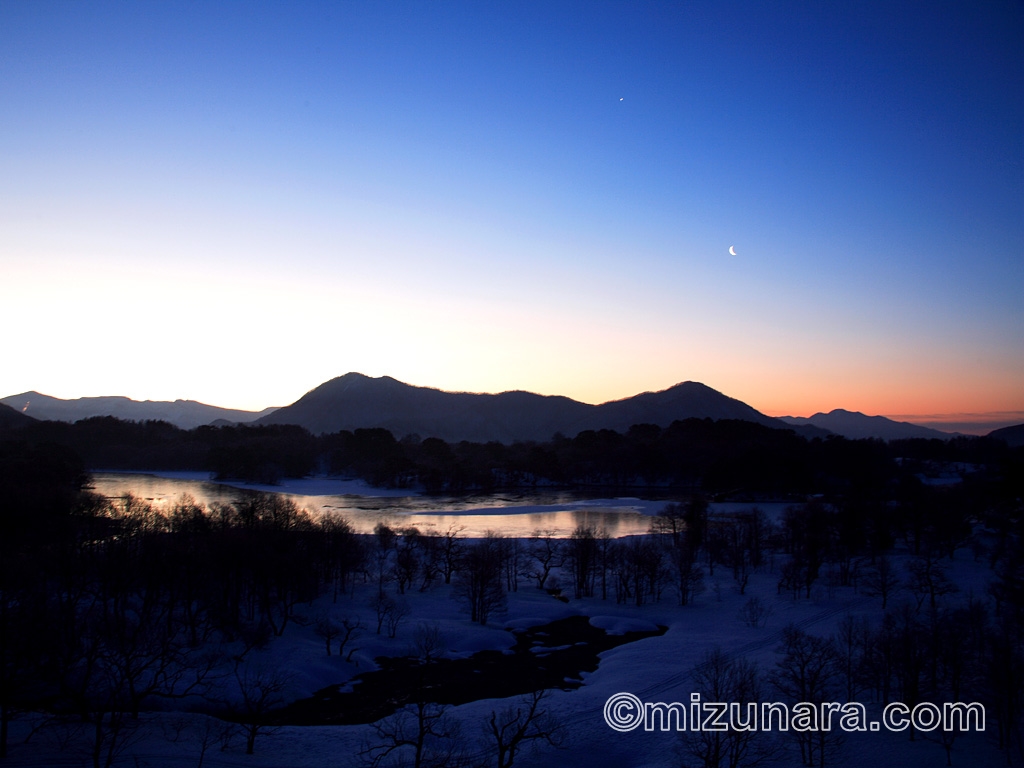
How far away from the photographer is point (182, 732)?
14.1m

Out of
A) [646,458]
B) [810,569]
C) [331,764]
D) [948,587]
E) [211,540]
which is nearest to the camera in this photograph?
[331,764]

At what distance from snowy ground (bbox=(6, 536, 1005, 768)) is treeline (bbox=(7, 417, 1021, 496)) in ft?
120

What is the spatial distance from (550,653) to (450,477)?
53022 mm

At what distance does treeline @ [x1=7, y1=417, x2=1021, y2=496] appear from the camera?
70.8 metres

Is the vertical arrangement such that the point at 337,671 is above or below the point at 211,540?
below

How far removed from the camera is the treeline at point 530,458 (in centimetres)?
7075

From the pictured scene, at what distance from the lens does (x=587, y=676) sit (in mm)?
20734

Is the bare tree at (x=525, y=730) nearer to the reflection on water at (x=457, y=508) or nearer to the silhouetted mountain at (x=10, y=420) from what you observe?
the reflection on water at (x=457, y=508)

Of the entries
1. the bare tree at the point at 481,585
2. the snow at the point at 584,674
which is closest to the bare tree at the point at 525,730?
the snow at the point at 584,674

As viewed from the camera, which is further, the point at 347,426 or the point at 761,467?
the point at 347,426

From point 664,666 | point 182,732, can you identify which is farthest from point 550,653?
point 182,732

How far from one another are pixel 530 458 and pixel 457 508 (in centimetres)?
2763

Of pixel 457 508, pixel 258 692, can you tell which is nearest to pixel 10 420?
pixel 457 508

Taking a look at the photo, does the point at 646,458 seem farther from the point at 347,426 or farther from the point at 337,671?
the point at 347,426
